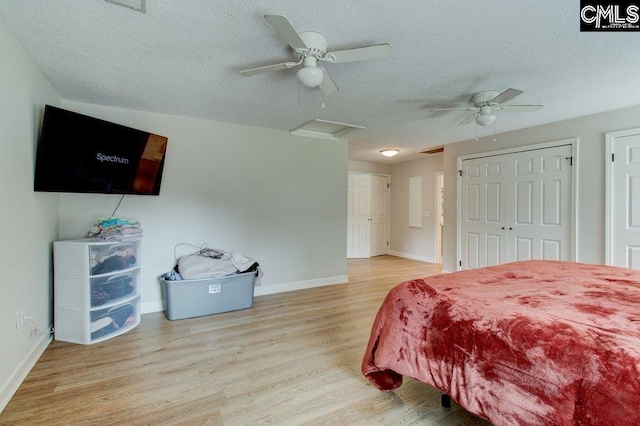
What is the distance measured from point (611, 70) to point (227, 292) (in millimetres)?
4060

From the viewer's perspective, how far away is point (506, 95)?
2479mm

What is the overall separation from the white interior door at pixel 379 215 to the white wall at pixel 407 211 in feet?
0.50

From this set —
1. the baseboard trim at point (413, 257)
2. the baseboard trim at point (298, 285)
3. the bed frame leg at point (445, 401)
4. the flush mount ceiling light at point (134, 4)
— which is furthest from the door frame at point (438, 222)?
the flush mount ceiling light at point (134, 4)

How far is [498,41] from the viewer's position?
1917mm

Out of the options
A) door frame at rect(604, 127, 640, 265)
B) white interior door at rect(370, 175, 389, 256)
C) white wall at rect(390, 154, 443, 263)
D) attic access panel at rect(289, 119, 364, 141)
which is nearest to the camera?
door frame at rect(604, 127, 640, 265)

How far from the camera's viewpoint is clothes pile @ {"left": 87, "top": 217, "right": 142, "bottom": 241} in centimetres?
272

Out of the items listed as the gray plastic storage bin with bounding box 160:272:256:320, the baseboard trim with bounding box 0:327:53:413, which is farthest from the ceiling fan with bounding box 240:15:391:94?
the baseboard trim with bounding box 0:327:53:413

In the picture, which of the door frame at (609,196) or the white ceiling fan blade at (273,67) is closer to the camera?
the white ceiling fan blade at (273,67)

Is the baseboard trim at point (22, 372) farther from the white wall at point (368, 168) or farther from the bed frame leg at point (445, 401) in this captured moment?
the white wall at point (368, 168)

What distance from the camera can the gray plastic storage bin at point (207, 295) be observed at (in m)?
3.12

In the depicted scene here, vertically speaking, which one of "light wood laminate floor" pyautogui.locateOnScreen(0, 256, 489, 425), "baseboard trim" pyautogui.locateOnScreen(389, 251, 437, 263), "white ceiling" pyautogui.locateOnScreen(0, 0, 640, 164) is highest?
"white ceiling" pyautogui.locateOnScreen(0, 0, 640, 164)

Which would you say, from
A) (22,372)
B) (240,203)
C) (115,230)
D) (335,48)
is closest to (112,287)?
(115,230)

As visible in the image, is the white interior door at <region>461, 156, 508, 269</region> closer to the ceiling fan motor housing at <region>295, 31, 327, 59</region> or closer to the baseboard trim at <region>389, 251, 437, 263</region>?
the baseboard trim at <region>389, 251, 437, 263</region>

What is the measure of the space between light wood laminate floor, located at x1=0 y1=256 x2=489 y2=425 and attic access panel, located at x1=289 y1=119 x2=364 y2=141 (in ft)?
8.00
